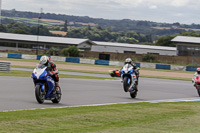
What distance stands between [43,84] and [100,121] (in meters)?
3.91

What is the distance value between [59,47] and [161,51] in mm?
25700

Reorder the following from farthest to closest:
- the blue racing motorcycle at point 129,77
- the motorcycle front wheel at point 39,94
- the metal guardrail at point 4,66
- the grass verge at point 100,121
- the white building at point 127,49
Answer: the white building at point 127,49 → the metal guardrail at point 4,66 → the blue racing motorcycle at point 129,77 → the motorcycle front wheel at point 39,94 → the grass verge at point 100,121

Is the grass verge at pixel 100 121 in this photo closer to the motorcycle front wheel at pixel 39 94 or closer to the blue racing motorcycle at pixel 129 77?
the motorcycle front wheel at pixel 39 94

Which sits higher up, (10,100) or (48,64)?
(48,64)

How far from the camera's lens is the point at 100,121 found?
9.90 meters

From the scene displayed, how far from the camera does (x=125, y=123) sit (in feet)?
32.0

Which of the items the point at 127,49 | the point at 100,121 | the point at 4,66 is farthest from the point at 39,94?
the point at 127,49

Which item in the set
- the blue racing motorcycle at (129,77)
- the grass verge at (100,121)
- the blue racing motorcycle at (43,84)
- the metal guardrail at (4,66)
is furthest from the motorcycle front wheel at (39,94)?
the metal guardrail at (4,66)

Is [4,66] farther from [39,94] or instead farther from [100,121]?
[100,121]

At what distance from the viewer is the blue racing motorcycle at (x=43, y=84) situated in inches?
521

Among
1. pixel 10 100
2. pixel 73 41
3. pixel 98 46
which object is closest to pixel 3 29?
pixel 98 46

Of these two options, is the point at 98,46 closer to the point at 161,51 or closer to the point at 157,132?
the point at 161,51

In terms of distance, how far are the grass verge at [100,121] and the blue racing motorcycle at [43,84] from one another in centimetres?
203

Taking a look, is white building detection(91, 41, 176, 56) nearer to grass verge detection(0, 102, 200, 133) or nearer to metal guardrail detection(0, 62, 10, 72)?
metal guardrail detection(0, 62, 10, 72)
